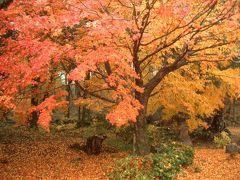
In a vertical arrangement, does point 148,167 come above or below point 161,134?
below

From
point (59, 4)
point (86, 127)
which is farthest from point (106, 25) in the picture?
point (86, 127)

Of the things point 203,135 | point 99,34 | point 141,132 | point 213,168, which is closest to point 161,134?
point 203,135

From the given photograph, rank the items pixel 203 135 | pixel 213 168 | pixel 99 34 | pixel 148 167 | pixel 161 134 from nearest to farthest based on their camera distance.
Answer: pixel 99 34, pixel 148 167, pixel 213 168, pixel 161 134, pixel 203 135

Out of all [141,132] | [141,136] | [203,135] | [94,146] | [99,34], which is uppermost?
[99,34]

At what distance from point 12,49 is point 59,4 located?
8.15 ft

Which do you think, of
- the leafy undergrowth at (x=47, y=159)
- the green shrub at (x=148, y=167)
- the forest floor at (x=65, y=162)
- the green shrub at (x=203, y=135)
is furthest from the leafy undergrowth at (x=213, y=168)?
the green shrub at (x=203, y=135)

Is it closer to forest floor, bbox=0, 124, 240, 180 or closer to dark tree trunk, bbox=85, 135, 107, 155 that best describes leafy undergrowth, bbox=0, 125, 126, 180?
forest floor, bbox=0, 124, 240, 180

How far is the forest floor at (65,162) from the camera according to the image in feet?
45.1

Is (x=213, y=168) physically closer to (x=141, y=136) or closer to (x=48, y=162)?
(x=141, y=136)

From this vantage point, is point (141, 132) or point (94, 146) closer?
point (141, 132)

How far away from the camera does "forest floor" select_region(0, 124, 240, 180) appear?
542 inches

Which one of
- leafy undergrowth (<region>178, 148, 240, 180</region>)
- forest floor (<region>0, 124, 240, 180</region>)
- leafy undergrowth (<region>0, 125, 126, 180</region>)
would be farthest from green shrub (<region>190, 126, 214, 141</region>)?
leafy undergrowth (<region>0, 125, 126, 180</region>)

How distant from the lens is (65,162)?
51.3 feet

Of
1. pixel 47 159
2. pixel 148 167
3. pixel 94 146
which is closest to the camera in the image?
pixel 148 167
